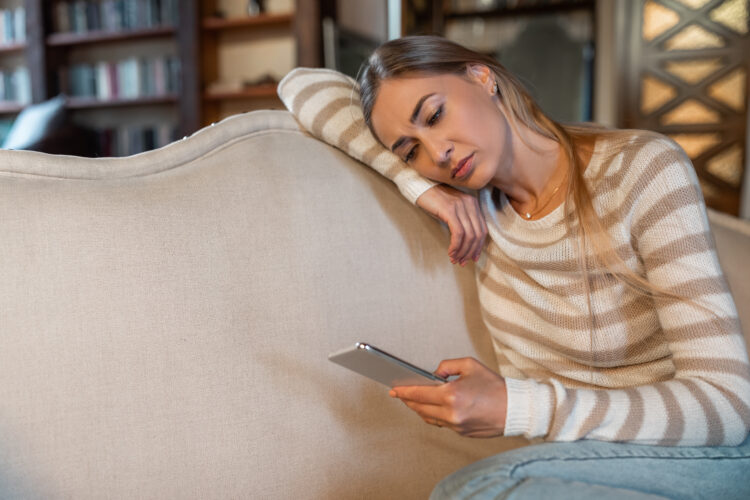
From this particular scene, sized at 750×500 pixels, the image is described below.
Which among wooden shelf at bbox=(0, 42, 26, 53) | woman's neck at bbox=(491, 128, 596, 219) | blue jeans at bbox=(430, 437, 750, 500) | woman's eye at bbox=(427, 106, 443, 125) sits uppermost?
wooden shelf at bbox=(0, 42, 26, 53)

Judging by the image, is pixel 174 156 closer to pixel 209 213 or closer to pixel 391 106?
pixel 209 213

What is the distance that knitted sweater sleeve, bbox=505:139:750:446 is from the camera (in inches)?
29.3

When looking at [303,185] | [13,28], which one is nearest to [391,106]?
[303,185]

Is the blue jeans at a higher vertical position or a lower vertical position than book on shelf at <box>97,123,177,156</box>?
lower

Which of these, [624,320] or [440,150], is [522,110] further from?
[624,320]

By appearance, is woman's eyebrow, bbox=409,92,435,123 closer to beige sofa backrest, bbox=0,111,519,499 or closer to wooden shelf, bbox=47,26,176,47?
beige sofa backrest, bbox=0,111,519,499

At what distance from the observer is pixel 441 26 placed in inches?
197

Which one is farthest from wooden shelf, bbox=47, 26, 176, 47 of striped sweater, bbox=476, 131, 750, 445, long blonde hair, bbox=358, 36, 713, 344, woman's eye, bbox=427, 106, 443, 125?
striped sweater, bbox=476, 131, 750, 445

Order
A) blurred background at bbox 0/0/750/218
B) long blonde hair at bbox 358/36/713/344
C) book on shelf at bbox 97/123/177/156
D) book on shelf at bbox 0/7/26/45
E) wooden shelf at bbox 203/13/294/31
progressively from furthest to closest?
1. book on shelf at bbox 0/7/26/45
2. book on shelf at bbox 97/123/177/156
3. blurred background at bbox 0/0/750/218
4. wooden shelf at bbox 203/13/294/31
5. long blonde hair at bbox 358/36/713/344

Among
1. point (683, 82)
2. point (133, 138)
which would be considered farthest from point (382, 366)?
point (683, 82)

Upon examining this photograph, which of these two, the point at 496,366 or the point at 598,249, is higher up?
the point at 598,249

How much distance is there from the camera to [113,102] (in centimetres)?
434

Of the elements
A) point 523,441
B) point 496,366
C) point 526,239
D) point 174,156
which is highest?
point 174,156

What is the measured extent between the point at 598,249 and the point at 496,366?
301 mm
